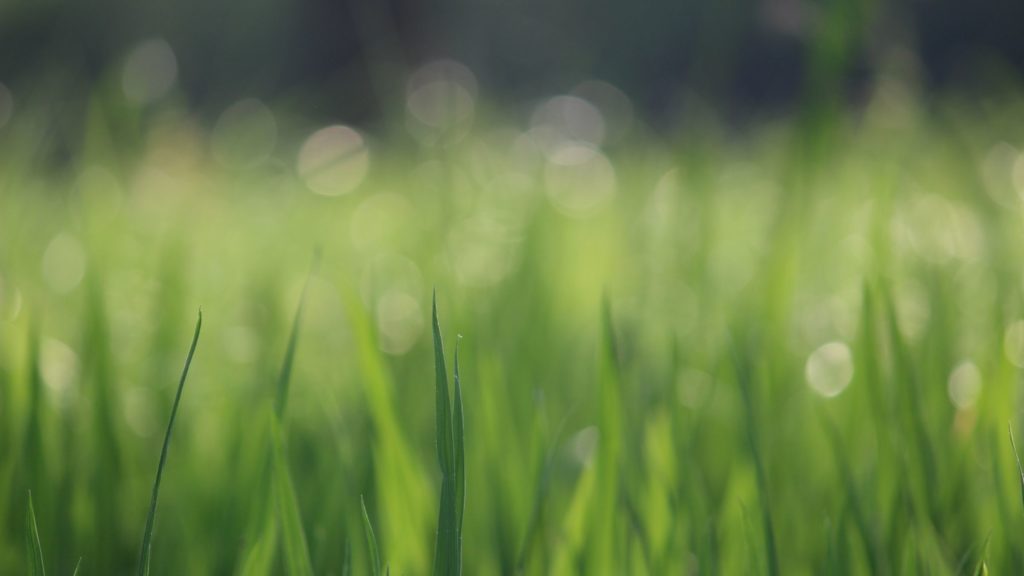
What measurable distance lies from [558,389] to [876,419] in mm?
324

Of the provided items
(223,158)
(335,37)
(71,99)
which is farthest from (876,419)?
(335,37)

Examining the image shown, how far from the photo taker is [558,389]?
31.9 inches

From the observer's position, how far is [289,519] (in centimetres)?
42

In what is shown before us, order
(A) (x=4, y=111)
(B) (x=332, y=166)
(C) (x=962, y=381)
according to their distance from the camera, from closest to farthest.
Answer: (C) (x=962, y=381)
(A) (x=4, y=111)
(B) (x=332, y=166)

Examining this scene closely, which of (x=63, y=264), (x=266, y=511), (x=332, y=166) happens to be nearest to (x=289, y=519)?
(x=266, y=511)

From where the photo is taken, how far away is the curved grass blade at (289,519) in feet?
1.38

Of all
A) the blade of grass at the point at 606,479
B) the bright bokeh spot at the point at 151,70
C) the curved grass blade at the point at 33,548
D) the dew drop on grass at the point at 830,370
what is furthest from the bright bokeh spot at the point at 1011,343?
the bright bokeh spot at the point at 151,70

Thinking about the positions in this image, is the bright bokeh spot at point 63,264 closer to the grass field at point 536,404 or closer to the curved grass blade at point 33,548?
the grass field at point 536,404

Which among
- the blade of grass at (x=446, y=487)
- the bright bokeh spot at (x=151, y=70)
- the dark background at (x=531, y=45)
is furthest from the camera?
the bright bokeh spot at (x=151, y=70)

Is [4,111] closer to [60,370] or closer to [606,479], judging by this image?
[60,370]

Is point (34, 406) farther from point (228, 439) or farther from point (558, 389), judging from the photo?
point (558, 389)

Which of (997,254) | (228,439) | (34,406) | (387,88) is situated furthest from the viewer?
(387,88)

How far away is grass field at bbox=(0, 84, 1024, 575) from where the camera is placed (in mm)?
493

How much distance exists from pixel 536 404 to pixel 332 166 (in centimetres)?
170
